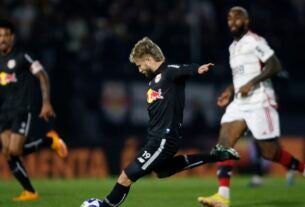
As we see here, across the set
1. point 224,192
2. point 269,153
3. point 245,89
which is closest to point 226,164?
point 224,192

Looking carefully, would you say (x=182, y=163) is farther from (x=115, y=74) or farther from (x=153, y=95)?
(x=115, y=74)

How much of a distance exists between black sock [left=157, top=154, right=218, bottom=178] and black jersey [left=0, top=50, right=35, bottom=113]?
115 inches

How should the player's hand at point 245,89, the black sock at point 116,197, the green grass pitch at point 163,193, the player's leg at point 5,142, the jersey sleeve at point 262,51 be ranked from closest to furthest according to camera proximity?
the black sock at point 116,197 < the player's hand at point 245,89 < the green grass pitch at point 163,193 < the jersey sleeve at point 262,51 < the player's leg at point 5,142

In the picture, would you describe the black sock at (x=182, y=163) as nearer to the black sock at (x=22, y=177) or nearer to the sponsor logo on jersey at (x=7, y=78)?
the black sock at (x=22, y=177)

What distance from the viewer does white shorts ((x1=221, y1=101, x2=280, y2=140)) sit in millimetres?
9938

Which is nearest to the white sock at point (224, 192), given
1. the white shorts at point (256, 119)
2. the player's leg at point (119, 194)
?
the white shorts at point (256, 119)

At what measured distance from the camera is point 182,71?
793cm

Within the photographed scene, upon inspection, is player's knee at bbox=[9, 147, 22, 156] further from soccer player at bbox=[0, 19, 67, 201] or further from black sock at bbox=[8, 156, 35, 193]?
black sock at bbox=[8, 156, 35, 193]

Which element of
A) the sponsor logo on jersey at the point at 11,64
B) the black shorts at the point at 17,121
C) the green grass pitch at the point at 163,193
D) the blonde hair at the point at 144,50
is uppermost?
the blonde hair at the point at 144,50

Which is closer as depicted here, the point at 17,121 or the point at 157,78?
the point at 157,78

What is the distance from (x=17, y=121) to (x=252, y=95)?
3135mm

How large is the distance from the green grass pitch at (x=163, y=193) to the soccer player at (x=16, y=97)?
54 cm

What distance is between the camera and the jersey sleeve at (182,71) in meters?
7.83

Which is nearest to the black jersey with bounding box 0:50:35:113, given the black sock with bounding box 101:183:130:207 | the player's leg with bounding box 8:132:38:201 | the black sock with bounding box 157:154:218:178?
the player's leg with bounding box 8:132:38:201
